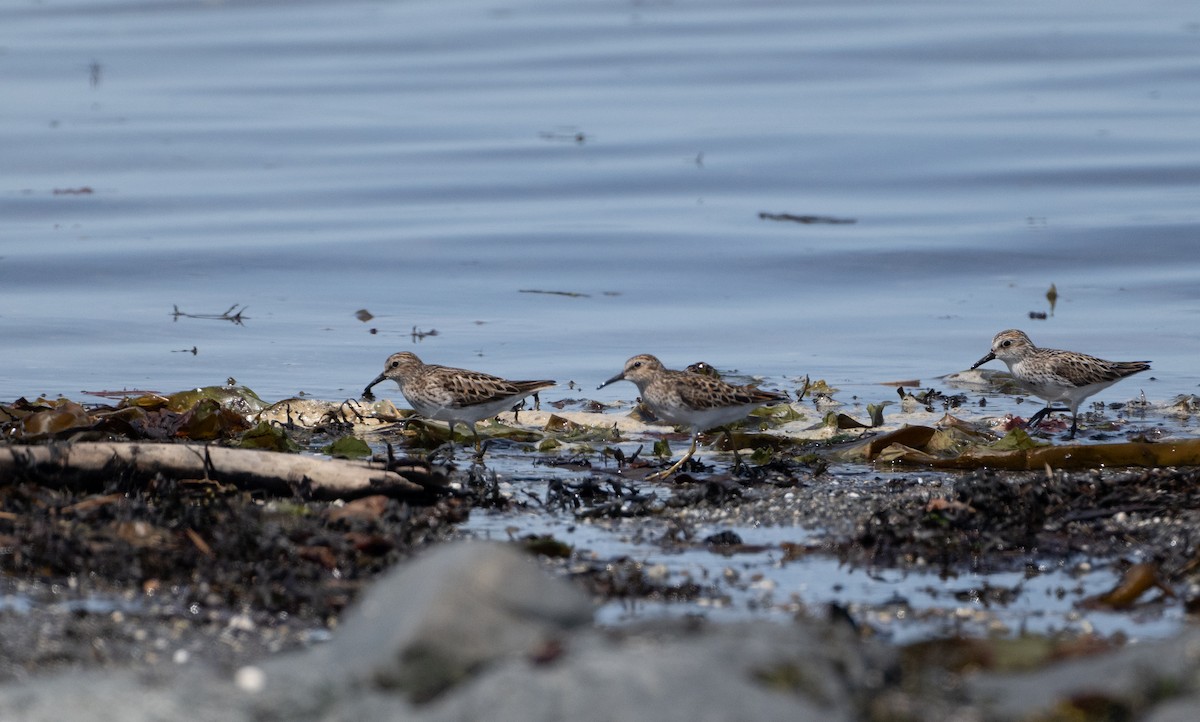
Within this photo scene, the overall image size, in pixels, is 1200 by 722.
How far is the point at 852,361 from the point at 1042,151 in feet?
32.4

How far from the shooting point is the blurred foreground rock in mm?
4062

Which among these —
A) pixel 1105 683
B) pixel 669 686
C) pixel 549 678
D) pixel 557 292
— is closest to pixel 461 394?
pixel 549 678

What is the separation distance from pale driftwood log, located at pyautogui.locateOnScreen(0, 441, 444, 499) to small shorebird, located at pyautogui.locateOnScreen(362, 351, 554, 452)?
1722 millimetres

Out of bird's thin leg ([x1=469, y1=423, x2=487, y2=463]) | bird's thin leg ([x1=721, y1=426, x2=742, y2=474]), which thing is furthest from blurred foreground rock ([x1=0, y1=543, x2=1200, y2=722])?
bird's thin leg ([x1=469, y1=423, x2=487, y2=463])

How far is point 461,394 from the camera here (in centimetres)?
885

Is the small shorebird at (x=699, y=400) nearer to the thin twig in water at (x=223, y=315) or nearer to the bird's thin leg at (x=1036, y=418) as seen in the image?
the bird's thin leg at (x=1036, y=418)

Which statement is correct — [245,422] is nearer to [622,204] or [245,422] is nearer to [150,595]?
[150,595]

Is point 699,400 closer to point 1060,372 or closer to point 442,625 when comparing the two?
point 1060,372

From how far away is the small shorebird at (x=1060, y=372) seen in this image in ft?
31.8

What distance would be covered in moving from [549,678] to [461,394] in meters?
4.82

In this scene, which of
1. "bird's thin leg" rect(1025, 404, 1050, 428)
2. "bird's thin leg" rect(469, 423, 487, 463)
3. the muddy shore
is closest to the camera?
the muddy shore

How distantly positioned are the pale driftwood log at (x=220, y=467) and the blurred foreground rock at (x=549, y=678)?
91.1 inches

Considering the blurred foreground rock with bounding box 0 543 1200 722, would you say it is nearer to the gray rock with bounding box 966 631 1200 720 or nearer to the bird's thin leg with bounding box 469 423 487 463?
the gray rock with bounding box 966 631 1200 720

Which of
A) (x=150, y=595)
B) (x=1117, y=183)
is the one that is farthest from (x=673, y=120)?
(x=150, y=595)
